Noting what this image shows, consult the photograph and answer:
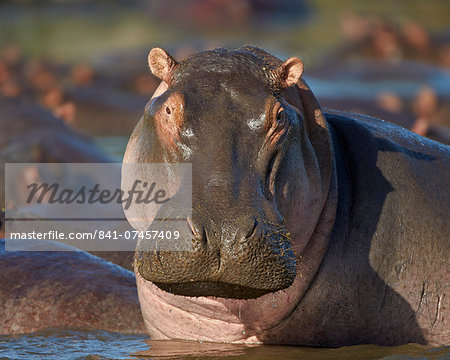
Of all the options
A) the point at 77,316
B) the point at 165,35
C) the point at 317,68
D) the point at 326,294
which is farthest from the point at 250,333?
the point at 165,35

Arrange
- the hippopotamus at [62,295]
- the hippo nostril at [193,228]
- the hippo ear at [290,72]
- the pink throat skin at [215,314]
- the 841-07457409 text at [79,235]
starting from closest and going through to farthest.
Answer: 1. the hippo nostril at [193,228]
2. the hippo ear at [290,72]
3. the pink throat skin at [215,314]
4. the hippopotamus at [62,295]
5. the 841-07457409 text at [79,235]

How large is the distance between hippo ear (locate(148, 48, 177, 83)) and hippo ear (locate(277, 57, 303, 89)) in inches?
19.8

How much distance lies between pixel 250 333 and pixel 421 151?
1.32 metres

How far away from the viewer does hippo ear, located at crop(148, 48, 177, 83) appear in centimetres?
469

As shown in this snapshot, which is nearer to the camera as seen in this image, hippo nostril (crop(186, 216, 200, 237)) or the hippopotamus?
hippo nostril (crop(186, 216, 200, 237))

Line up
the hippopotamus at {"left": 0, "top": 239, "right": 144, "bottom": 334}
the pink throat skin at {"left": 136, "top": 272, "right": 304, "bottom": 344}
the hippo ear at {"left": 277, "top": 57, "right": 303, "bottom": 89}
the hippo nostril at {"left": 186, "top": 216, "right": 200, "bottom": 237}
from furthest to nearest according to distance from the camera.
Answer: the hippopotamus at {"left": 0, "top": 239, "right": 144, "bottom": 334} < the pink throat skin at {"left": 136, "top": 272, "right": 304, "bottom": 344} < the hippo ear at {"left": 277, "top": 57, "right": 303, "bottom": 89} < the hippo nostril at {"left": 186, "top": 216, "right": 200, "bottom": 237}

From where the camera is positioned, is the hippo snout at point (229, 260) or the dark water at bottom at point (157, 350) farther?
the dark water at bottom at point (157, 350)

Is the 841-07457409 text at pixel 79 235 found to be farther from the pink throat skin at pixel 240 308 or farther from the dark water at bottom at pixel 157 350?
the pink throat skin at pixel 240 308

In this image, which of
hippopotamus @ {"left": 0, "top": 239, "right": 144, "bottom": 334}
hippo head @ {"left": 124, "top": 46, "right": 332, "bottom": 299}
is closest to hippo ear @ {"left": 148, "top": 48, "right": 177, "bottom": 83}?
hippo head @ {"left": 124, "top": 46, "right": 332, "bottom": 299}

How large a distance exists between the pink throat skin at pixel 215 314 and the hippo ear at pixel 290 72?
91cm

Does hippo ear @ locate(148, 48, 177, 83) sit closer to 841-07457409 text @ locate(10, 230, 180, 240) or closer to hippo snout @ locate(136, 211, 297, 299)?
hippo snout @ locate(136, 211, 297, 299)

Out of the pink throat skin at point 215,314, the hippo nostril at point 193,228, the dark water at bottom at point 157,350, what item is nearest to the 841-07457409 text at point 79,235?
the dark water at bottom at point 157,350

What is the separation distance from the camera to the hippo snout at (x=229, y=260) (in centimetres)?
399

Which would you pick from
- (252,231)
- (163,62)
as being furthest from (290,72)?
(252,231)
